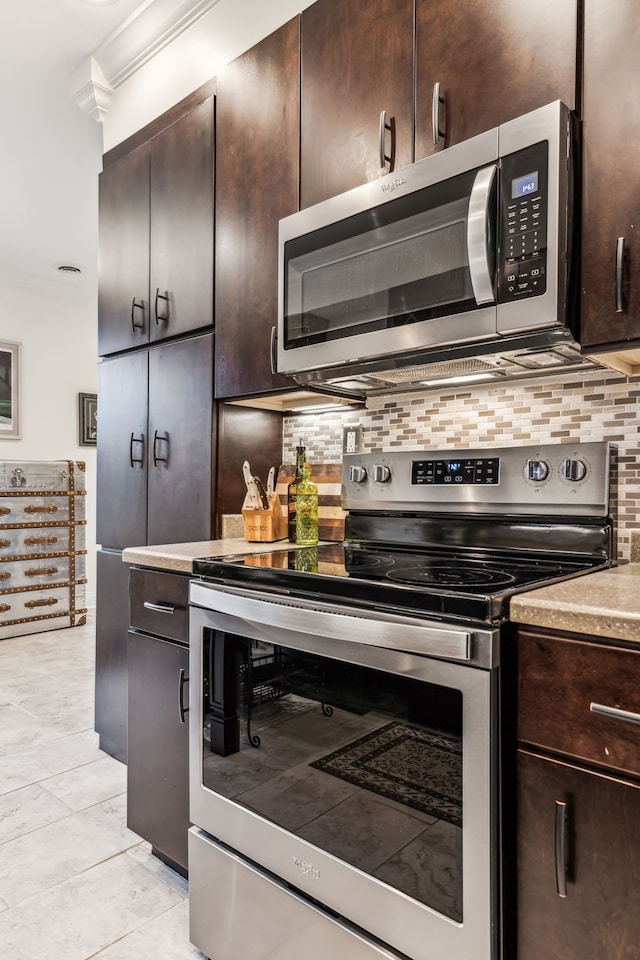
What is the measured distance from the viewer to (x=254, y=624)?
55.1 inches

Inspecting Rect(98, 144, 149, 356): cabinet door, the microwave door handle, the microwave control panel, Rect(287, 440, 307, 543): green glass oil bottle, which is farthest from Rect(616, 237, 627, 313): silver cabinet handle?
Rect(98, 144, 149, 356): cabinet door

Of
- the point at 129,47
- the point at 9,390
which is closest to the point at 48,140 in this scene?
the point at 129,47

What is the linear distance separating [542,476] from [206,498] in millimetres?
1090

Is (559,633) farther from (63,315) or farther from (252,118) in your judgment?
(63,315)

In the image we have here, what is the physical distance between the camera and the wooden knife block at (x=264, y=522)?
77.6 inches

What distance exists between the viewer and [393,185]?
1494 millimetres

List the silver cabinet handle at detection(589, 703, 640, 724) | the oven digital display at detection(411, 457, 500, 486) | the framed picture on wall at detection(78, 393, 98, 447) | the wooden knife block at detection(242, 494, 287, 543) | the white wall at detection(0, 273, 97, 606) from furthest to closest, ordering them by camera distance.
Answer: the framed picture on wall at detection(78, 393, 98, 447) < the white wall at detection(0, 273, 97, 606) < the wooden knife block at detection(242, 494, 287, 543) < the oven digital display at detection(411, 457, 500, 486) < the silver cabinet handle at detection(589, 703, 640, 724)

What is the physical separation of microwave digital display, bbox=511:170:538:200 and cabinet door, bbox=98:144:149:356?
153 cm

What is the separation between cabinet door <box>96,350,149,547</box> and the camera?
95.0 inches

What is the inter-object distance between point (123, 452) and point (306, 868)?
171 cm

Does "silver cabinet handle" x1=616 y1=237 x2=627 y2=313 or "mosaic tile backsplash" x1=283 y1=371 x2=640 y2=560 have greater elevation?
"silver cabinet handle" x1=616 y1=237 x2=627 y2=313

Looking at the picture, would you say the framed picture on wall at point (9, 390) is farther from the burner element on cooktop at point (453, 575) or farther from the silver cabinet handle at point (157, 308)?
the burner element on cooktop at point (453, 575)

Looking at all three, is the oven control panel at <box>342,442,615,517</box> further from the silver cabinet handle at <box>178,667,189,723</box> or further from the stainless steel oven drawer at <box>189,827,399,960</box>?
the stainless steel oven drawer at <box>189,827,399,960</box>

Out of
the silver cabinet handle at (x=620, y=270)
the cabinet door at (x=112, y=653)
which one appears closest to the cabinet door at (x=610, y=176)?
the silver cabinet handle at (x=620, y=270)
